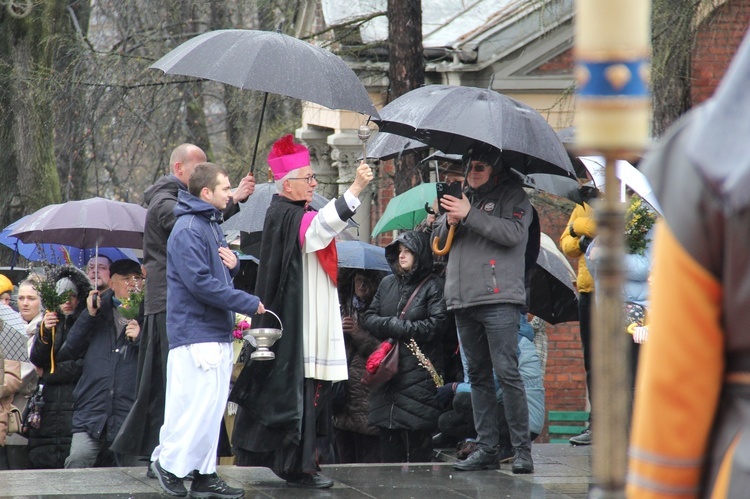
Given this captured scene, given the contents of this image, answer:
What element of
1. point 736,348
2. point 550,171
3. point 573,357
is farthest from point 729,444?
point 573,357

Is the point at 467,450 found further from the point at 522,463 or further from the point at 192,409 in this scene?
the point at 192,409

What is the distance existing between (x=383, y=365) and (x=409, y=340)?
26 centimetres

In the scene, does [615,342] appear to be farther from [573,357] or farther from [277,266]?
[573,357]

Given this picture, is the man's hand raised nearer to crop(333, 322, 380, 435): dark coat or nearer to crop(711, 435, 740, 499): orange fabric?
crop(333, 322, 380, 435): dark coat

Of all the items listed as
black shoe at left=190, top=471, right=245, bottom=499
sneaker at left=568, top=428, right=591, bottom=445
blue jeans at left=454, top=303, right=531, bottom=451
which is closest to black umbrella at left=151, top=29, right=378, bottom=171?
blue jeans at left=454, top=303, right=531, bottom=451

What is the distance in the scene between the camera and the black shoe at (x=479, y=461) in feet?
24.6

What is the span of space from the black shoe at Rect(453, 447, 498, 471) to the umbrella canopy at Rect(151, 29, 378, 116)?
88.4 inches

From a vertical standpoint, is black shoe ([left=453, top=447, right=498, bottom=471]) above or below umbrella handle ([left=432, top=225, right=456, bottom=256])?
below

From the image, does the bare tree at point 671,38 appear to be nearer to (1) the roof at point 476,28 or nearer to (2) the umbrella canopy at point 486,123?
(2) the umbrella canopy at point 486,123

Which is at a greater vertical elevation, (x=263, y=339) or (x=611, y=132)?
(x=611, y=132)

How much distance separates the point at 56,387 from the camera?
887cm

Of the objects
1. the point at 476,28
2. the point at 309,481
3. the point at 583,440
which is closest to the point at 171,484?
the point at 309,481

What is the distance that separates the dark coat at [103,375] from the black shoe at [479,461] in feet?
7.96

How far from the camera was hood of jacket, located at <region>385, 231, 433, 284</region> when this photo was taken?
342 inches
